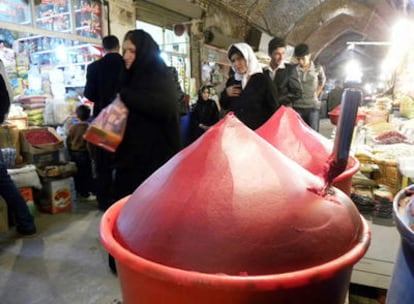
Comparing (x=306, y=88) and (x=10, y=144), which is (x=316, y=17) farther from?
(x=10, y=144)

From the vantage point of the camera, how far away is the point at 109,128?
1.98m

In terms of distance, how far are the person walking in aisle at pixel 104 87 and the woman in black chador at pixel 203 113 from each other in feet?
7.97

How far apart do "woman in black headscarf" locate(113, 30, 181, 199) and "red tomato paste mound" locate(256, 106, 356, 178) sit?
87cm

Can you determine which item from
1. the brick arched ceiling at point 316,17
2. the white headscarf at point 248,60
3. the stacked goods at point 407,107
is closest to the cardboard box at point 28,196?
the white headscarf at point 248,60

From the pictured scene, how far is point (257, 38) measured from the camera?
38.0ft

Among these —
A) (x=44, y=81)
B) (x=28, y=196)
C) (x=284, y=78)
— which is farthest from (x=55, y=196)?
(x=284, y=78)

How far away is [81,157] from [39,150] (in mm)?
523

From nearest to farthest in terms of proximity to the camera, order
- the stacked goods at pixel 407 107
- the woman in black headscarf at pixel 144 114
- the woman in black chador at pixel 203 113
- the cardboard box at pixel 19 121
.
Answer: the woman in black headscarf at pixel 144 114 < the cardboard box at pixel 19 121 < the stacked goods at pixel 407 107 < the woman in black chador at pixel 203 113

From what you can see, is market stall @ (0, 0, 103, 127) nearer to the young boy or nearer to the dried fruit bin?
the dried fruit bin

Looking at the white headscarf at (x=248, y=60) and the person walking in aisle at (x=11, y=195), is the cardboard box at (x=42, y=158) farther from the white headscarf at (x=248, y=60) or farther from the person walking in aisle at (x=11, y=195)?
the white headscarf at (x=248, y=60)

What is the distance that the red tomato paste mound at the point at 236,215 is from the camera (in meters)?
0.67

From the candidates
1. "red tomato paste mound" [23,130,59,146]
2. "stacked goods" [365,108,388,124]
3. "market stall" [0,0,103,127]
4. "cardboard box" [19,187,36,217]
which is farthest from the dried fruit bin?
"stacked goods" [365,108,388,124]

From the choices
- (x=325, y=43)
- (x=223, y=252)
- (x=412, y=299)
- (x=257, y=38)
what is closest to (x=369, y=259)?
(x=412, y=299)

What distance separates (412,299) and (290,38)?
1437cm
